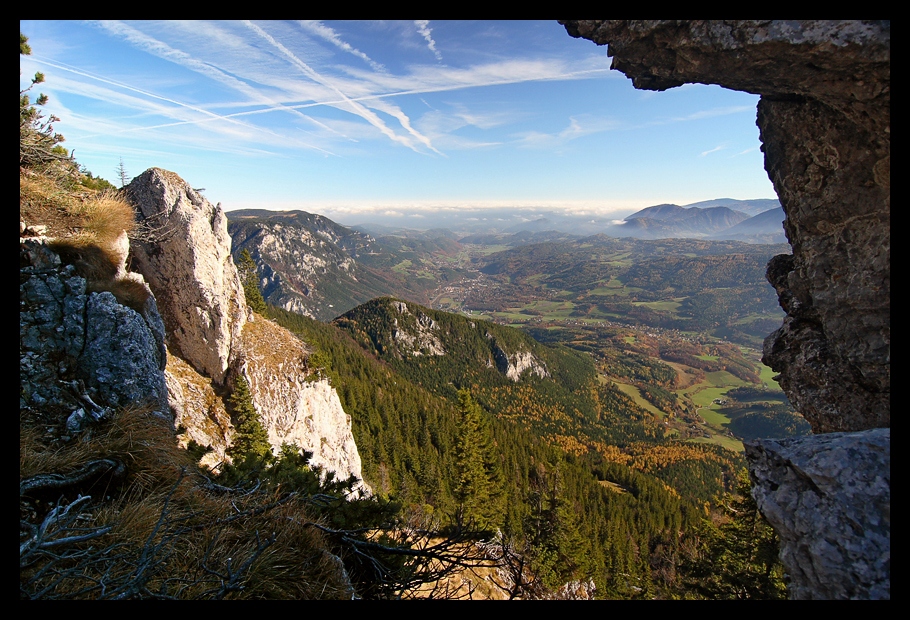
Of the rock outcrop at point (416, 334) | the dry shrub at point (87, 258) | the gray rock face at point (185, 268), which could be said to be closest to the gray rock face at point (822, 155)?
the dry shrub at point (87, 258)

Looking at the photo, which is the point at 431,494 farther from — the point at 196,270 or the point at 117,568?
the point at 117,568

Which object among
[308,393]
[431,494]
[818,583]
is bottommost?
[431,494]

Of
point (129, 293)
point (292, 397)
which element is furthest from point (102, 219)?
point (292, 397)

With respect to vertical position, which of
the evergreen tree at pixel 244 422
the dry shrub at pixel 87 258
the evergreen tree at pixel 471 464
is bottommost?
the evergreen tree at pixel 471 464

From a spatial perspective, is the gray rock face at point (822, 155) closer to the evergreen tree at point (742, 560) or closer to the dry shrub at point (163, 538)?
the evergreen tree at point (742, 560)

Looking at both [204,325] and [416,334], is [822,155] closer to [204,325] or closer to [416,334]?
[204,325]

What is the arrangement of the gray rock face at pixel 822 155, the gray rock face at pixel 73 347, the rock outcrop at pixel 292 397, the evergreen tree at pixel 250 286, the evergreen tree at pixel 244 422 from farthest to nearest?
the evergreen tree at pixel 250 286 → the rock outcrop at pixel 292 397 → the evergreen tree at pixel 244 422 → the gray rock face at pixel 73 347 → the gray rock face at pixel 822 155
